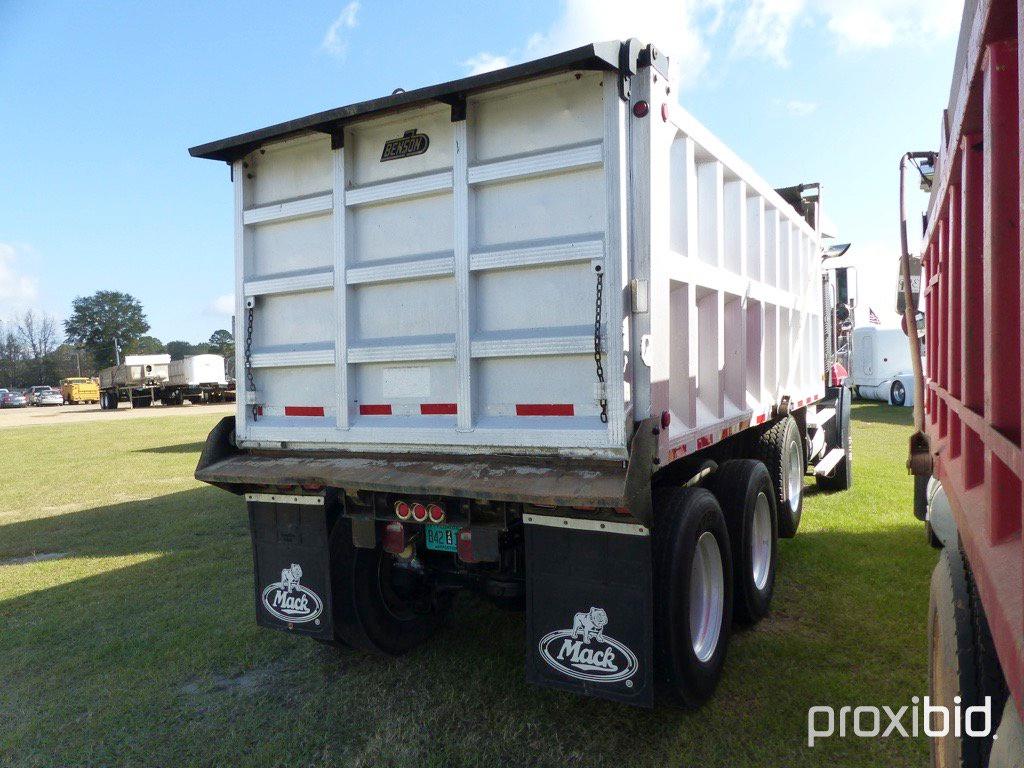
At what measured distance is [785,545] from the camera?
627 centimetres

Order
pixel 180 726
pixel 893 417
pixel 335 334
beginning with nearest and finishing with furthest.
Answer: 1. pixel 180 726
2. pixel 335 334
3. pixel 893 417

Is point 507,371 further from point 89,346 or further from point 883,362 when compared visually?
point 89,346

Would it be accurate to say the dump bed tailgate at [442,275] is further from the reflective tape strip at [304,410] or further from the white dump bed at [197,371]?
the white dump bed at [197,371]

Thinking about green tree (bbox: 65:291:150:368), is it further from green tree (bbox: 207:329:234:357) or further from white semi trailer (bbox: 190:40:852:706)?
white semi trailer (bbox: 190:40:852:706)

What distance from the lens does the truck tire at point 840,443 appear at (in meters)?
8.34

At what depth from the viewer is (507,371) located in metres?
3.46

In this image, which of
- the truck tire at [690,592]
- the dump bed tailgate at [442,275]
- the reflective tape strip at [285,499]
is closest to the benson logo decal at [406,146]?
the dump bed tailgate at [442,275]

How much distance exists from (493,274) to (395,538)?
57.7 inches

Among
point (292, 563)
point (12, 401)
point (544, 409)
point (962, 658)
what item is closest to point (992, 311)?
point (962, 658)

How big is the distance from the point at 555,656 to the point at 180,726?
6.36 feet

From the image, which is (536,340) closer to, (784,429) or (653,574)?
(653,574)

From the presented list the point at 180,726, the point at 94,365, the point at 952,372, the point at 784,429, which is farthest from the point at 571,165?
the point at 94,365

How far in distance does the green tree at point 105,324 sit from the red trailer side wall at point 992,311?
315 feet

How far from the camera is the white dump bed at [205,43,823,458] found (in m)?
3.18
